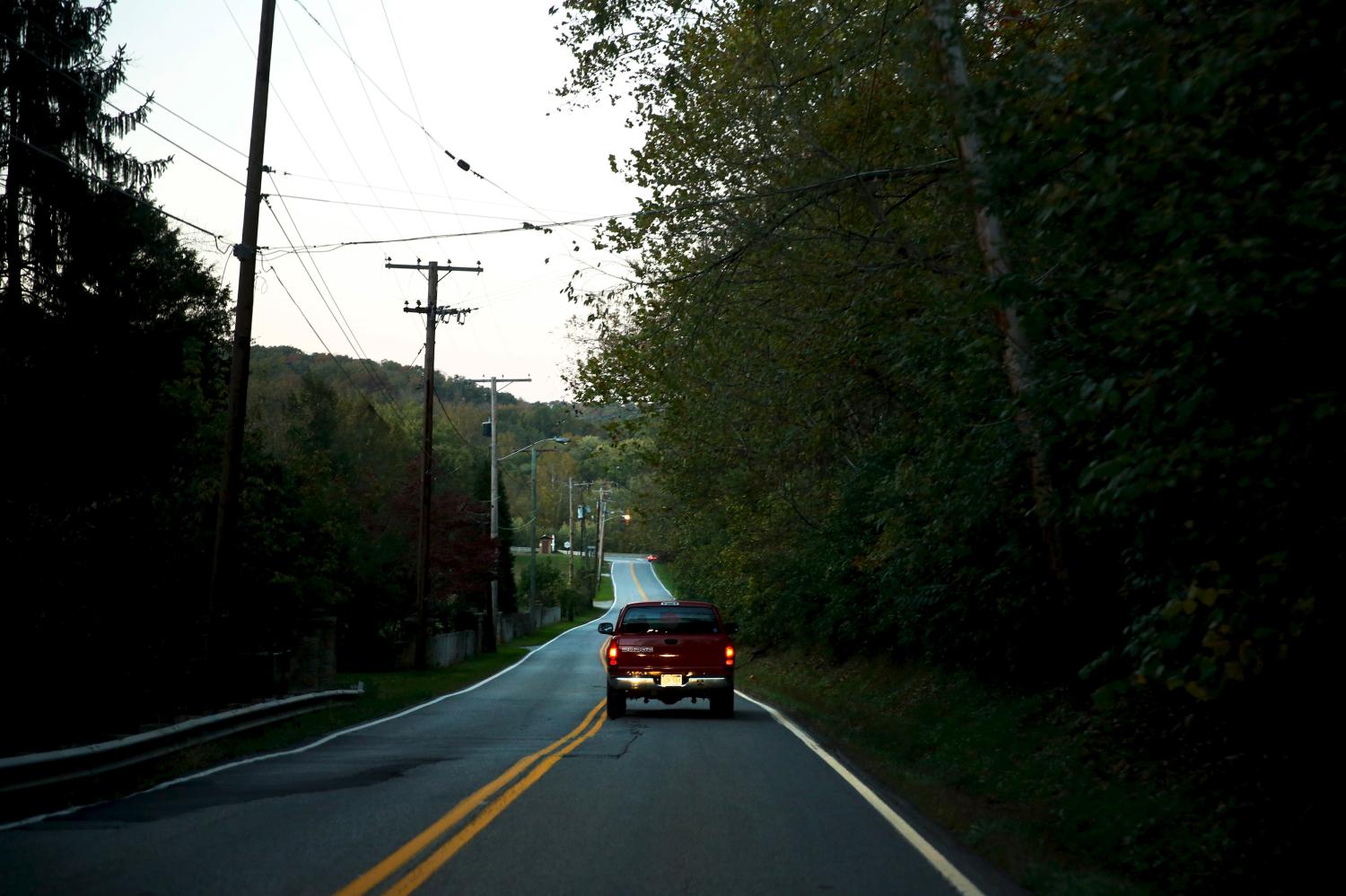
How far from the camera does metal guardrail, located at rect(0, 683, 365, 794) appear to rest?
980 centimetres

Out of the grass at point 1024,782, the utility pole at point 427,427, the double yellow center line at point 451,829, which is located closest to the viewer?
the double yellow center line at point 451,829

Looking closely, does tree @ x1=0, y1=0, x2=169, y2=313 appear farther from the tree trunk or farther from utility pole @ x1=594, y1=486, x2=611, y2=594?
utility pole @ x1=594, y1=486, x2=611, y2=594

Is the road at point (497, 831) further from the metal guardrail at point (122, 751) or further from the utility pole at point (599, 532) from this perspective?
the utility pole at point (599, 532)

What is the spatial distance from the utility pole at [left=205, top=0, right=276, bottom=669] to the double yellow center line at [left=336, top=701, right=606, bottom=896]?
A: 6071 mm

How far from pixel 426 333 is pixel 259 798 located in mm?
29683

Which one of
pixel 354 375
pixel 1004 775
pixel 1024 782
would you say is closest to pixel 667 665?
pixel 1004 775

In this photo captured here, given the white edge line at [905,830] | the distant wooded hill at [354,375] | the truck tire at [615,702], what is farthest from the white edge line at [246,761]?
the distant wooded hill at [354,375]

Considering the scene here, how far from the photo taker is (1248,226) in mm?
6484

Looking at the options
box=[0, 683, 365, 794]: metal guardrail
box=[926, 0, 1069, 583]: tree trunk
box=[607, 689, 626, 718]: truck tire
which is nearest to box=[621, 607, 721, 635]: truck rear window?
box=[607, 689, 626, 718]: truck tire

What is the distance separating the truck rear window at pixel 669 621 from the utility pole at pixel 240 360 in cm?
651

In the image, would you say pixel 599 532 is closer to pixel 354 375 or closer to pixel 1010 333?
pixel 354 375

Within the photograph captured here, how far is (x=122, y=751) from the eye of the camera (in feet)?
38.6

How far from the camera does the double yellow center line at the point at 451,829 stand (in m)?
7.19

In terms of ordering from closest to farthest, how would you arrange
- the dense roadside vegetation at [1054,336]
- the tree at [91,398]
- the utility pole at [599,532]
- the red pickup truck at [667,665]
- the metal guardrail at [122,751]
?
the dense roadside vegetation at [1054,336], the metal guardrail at [122,751], the tree at [91,398], the red pickup truck at [667,665], the utility pole at [599,532]
